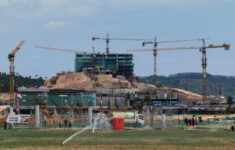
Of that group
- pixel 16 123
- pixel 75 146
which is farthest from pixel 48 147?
pixel 16 123

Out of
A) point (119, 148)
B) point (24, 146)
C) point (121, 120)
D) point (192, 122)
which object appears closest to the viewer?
point (119, 148)

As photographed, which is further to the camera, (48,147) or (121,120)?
(121,120)

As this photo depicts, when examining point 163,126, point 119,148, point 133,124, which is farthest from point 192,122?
point 119,148

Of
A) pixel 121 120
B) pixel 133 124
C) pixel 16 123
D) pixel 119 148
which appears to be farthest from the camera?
pixel 16 123

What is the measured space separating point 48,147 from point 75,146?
2.55 m

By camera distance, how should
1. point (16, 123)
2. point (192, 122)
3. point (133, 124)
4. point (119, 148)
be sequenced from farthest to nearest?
point (16, 123) < point (133, 124) < point (192, 122) < point (119, 148)

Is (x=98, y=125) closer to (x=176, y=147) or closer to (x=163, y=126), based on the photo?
(x=163, y=126)

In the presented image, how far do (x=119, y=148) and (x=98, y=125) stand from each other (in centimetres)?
→ 3040

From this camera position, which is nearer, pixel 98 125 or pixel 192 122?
pixel 98 125

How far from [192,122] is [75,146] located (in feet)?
124

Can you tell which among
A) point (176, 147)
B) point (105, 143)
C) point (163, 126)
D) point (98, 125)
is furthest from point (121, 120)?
point (176, 147)

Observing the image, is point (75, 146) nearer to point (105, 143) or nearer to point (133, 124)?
point (105, 143)

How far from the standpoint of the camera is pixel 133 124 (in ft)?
284

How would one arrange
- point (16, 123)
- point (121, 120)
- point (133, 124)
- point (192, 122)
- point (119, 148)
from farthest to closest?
point (16, 123) < point (133, 124) < point (192, 122) < point (121, 120) < point (119, 148)
